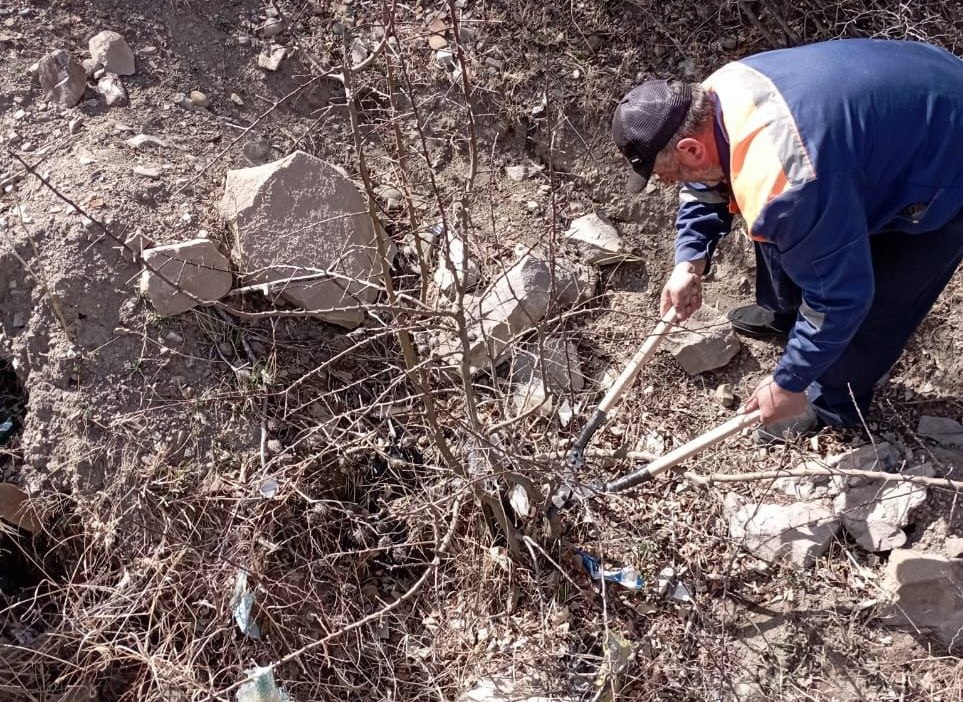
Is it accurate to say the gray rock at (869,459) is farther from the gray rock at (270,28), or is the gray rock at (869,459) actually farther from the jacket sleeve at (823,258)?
the gray rock at (270,28)

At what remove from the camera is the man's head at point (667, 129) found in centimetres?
226

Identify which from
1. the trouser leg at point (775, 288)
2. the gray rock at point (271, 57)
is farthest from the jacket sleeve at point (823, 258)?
the gray rock at point (271, 57)

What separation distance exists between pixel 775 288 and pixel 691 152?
88 cm

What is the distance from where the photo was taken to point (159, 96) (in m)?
3.34

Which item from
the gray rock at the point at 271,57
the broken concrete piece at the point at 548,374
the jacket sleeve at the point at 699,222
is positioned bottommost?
the broken concrete piece at the point at 548,374

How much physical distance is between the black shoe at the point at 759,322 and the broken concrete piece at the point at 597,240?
1.73 feet

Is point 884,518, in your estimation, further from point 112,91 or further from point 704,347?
point 112,91

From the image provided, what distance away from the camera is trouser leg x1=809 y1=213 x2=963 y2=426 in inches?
101

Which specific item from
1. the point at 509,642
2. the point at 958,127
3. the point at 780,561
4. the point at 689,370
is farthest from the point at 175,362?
the point at 958,127

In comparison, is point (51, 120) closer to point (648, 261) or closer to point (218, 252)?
point (218, 252)

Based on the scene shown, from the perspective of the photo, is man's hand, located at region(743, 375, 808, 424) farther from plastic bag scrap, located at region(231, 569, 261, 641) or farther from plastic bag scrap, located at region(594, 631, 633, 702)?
plastic bag scrap, located at region(231, 569, 261, 641)

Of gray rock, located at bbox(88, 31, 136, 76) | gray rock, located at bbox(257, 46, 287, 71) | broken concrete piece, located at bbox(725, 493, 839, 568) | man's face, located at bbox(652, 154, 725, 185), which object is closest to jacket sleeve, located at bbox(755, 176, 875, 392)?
man's face, located at bbox(652, 154, 725, 185)

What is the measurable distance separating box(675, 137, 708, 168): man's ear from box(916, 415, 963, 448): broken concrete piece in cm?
164

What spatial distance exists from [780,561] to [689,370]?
82 cm
